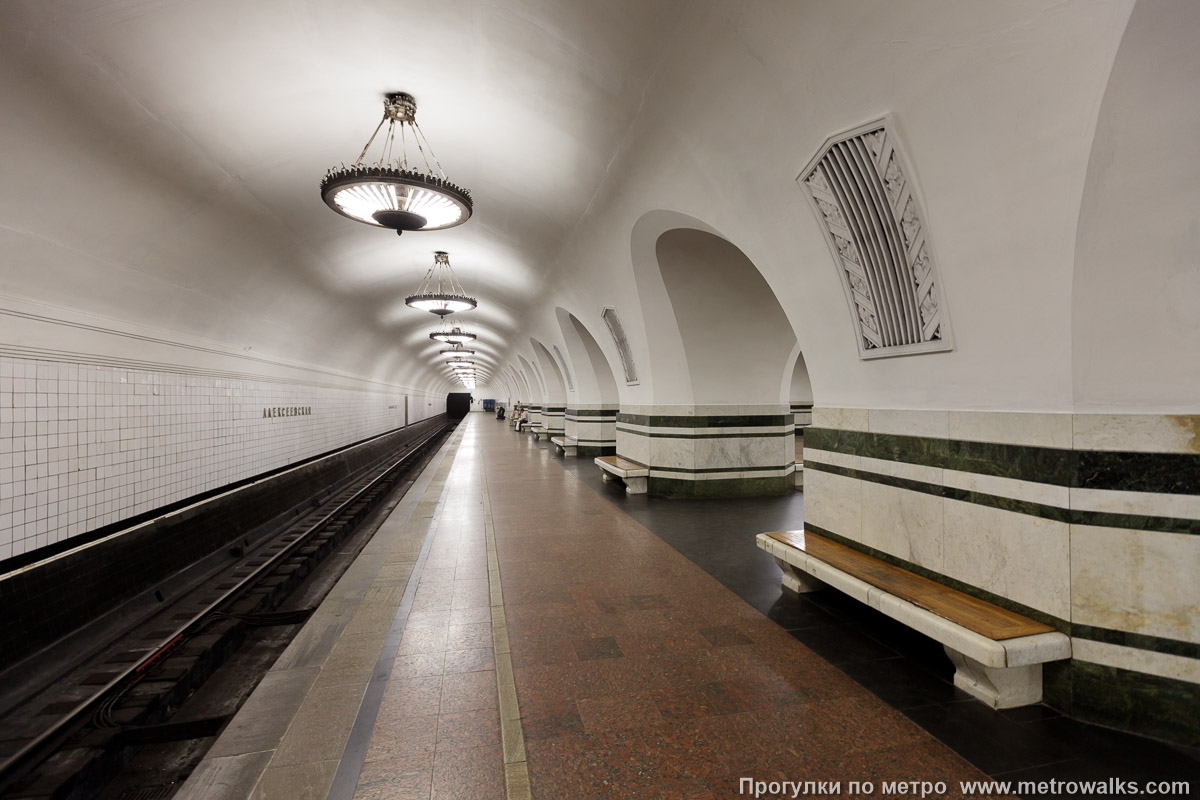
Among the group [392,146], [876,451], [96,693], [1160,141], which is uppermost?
[392,146]

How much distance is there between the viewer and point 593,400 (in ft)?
45.0

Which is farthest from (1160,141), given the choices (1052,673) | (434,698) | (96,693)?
(96,693)

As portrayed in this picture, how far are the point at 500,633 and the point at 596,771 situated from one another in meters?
1.32

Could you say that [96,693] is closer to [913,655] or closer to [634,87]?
[913,655]

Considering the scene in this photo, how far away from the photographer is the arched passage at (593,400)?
521 inches

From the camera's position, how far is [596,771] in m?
1.93

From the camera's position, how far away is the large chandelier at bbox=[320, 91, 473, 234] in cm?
468

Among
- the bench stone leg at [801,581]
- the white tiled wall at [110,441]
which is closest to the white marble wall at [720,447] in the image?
the bench stone leg at [801,581]

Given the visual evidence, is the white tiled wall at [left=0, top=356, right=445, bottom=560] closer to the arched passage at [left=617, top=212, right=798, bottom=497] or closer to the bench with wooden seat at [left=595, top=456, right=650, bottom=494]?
the bench with wooden seat at [left=595, top=456, right=650, bottom=494]

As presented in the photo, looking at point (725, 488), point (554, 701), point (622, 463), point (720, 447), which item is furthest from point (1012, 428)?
point (622, 463)

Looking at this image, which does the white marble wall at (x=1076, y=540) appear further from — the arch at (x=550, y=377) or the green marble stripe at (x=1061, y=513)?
the arch at (x=550, y=377)

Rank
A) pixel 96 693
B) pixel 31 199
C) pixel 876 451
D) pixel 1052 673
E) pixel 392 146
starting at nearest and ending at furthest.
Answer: pixel 1052 673, pixel 876 451, pixel 96 693, pixel 31 199, pixel 392 146

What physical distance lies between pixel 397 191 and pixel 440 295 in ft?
18.1

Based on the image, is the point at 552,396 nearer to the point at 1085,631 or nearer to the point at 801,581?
the point at 801,581
